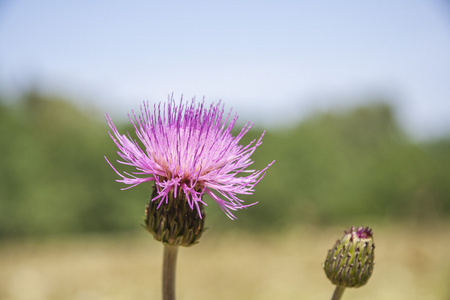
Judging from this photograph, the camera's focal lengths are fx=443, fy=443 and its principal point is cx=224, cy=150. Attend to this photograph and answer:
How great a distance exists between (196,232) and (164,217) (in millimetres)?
245

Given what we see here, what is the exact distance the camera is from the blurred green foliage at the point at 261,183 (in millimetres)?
14977

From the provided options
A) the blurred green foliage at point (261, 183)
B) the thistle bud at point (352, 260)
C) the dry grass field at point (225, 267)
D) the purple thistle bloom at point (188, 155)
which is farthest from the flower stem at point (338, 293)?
the blurred green foliage at point (261, 183)

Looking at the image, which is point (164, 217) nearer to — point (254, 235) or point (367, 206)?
point (254, 235)

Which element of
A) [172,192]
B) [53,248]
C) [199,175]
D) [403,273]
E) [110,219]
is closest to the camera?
[199,175]

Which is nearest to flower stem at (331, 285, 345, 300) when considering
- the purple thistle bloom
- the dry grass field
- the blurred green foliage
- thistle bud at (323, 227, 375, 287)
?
thistle bud at (323, 227, 375, 287)

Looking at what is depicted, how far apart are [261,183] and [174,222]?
14.0 meters

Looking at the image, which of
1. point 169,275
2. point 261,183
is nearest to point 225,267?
point 261,183

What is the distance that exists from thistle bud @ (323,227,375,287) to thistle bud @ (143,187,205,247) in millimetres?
924

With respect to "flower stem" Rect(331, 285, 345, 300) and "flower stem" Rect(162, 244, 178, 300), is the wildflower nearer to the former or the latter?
"flower stem" Rect(162, 244, 178, 300)

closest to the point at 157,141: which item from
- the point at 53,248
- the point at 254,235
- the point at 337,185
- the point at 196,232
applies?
the point at 196,232

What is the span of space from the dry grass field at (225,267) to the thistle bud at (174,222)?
302 inches

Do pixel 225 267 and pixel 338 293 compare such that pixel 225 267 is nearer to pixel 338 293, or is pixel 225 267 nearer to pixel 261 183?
pixel 261 183

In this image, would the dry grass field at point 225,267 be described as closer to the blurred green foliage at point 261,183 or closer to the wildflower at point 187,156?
the blurred green foliage at point 261,183

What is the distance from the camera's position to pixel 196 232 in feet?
9.77
